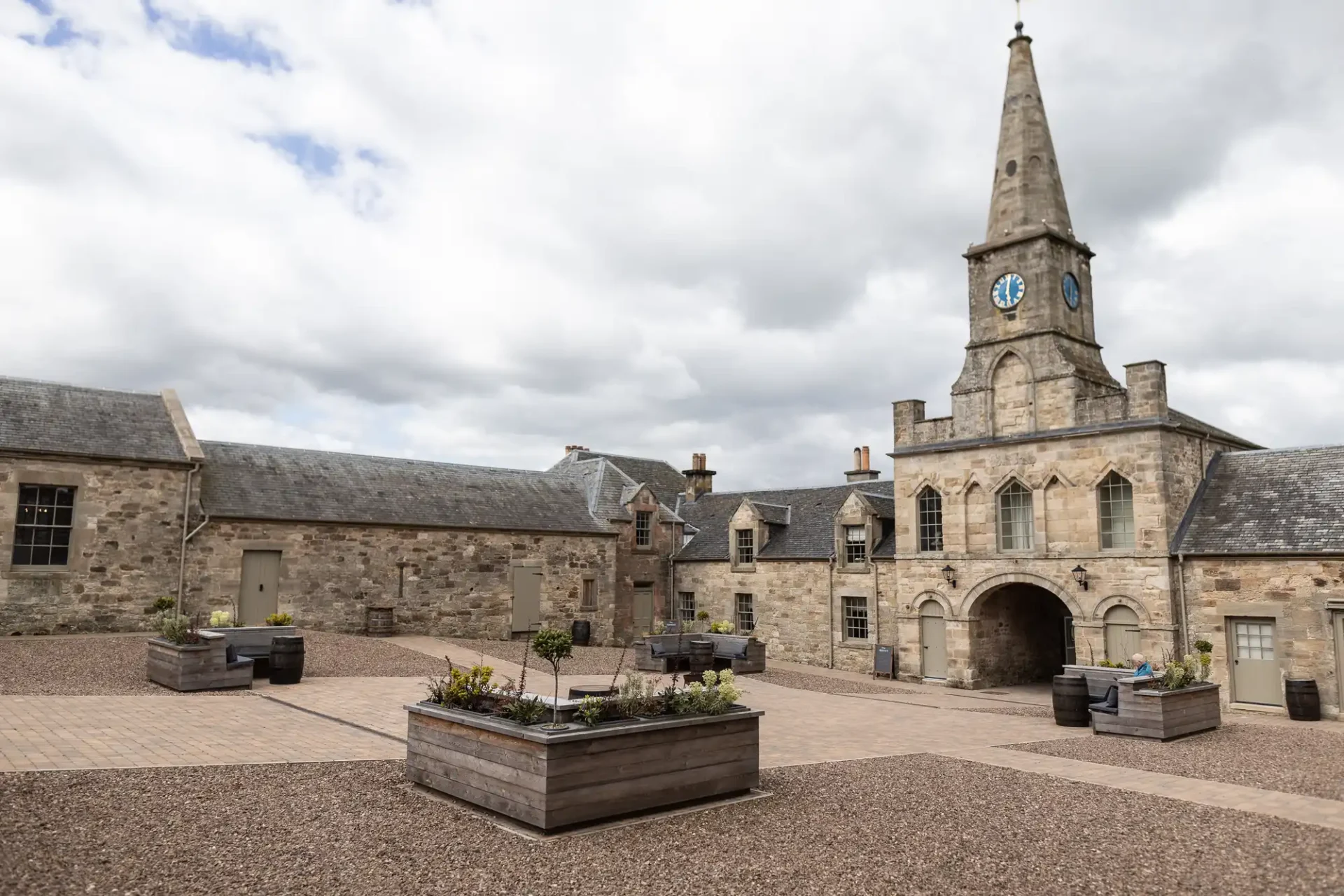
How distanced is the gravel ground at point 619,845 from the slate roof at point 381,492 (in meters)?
17.8

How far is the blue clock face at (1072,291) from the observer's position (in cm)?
2394

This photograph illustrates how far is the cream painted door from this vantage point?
18.8m

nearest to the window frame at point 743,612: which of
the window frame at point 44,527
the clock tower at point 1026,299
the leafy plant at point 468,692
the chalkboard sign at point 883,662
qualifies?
the chalkboard sign at point 883,662

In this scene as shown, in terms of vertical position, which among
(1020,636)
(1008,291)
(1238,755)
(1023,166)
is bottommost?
(1238,755)

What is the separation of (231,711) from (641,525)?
20.8 meters

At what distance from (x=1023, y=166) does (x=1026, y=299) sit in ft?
13.0

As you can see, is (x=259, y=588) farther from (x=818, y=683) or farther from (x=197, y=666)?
(x=818, y=683)

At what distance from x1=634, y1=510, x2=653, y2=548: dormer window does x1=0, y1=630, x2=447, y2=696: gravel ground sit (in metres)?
11.4

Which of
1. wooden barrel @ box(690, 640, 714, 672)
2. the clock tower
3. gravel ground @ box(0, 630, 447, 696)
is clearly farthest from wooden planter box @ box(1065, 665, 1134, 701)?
gravel ground @ box(0, 630, 447, 696)

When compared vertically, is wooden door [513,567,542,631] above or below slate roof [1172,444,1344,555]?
below

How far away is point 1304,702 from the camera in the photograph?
17.7 metres

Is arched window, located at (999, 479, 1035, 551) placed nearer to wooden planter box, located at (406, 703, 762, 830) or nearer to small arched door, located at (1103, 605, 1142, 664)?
small arched door, located at (1103, 605, 1142, 664)

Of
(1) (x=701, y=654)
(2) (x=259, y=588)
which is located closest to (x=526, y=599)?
(2) (x=259, y=588)

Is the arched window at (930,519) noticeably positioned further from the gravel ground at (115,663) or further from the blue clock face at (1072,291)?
the gravel ground at (115,663)
